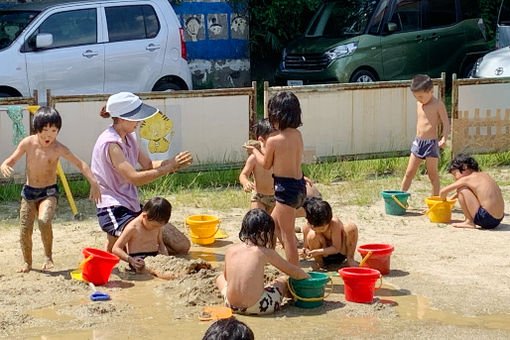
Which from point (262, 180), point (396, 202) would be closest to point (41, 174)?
point (262, 180)

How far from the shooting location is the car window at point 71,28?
47.3 feet

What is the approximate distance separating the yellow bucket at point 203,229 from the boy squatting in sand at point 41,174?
1.38 meters

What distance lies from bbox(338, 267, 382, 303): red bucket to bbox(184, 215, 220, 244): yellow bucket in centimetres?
224

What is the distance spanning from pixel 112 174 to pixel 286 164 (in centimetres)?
162

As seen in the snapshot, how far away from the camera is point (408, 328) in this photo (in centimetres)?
673

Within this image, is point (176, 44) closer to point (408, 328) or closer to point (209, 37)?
point (209, 37)

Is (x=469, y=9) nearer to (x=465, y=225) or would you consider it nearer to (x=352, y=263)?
(x=465, y=225)

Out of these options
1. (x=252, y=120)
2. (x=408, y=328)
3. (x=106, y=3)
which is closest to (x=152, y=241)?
(x=408, y=328)

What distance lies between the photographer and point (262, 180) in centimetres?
883

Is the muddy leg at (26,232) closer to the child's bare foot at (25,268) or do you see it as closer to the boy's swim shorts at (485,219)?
the child's bare foot at (25,268)

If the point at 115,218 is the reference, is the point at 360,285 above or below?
below

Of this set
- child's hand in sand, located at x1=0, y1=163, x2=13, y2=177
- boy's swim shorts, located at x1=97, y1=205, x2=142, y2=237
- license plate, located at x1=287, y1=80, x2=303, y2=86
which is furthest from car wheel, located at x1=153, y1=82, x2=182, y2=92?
child's hand in sand, located at x1=0, y1=163, x2=13, y2=177

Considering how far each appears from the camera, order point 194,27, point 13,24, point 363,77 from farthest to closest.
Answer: point 194,27, point 363,77, point 13,24

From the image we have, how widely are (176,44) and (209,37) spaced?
4.79 meters
